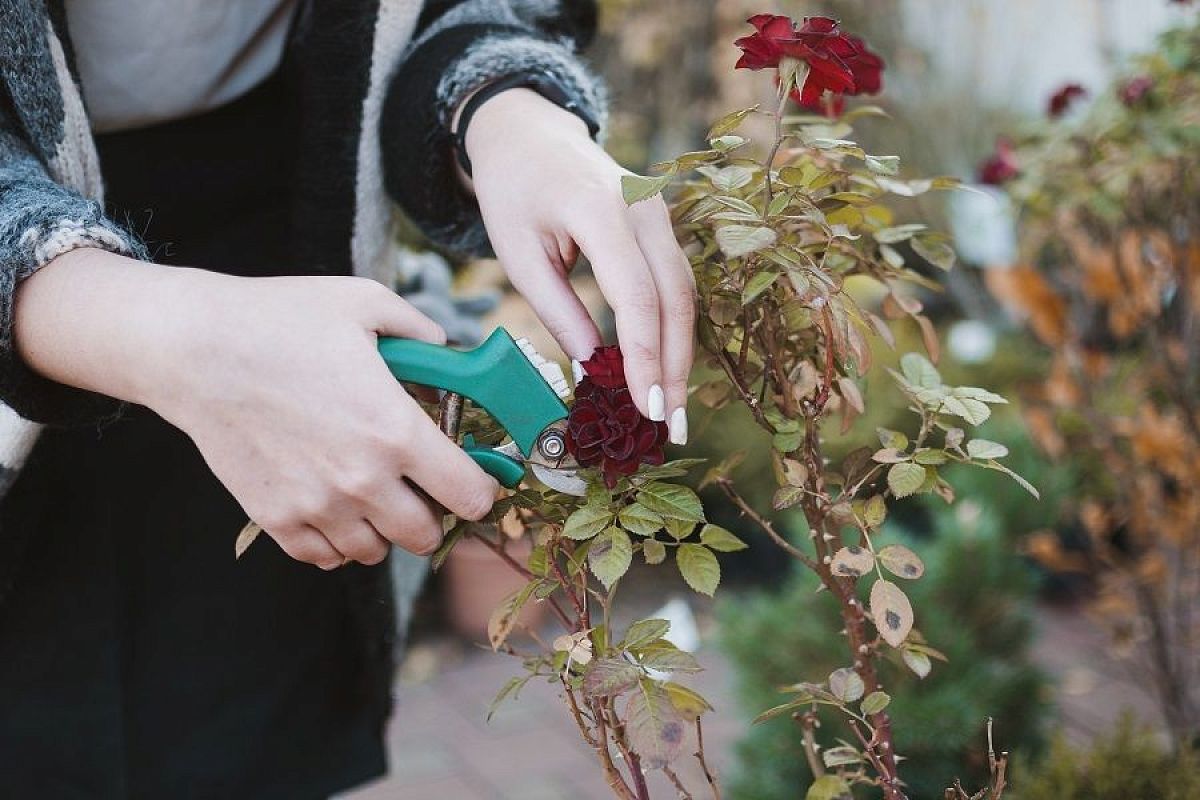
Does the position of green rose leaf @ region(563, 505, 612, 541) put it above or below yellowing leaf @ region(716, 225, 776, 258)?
below

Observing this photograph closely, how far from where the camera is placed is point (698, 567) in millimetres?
783

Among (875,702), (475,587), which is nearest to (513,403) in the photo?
(875,702)

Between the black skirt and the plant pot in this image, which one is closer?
the black skirt

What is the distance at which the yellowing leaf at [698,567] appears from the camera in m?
0.77

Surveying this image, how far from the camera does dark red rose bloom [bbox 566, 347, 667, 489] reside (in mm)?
766

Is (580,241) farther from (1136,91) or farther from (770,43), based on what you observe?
(1136,91)

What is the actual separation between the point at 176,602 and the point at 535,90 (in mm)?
666

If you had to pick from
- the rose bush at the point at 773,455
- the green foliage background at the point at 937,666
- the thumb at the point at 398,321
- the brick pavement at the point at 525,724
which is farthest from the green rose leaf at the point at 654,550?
the brick pavement at the point at 525,724

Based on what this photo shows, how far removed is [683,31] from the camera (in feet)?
19.2

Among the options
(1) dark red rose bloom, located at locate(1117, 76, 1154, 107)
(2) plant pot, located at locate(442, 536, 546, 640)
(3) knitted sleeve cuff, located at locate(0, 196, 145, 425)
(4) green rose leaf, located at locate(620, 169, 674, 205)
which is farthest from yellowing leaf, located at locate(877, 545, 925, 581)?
(2) plant pot, located at locate(442, 536, 546, 640)

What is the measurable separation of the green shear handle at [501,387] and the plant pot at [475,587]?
2.56m

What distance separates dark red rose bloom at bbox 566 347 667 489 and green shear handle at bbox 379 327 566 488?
3 cm

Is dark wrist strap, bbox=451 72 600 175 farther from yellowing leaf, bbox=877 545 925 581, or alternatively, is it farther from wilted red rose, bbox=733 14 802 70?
yellowing leaf, bbox=877 545 925 581

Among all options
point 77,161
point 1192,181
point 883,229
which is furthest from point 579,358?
point 1192,181
